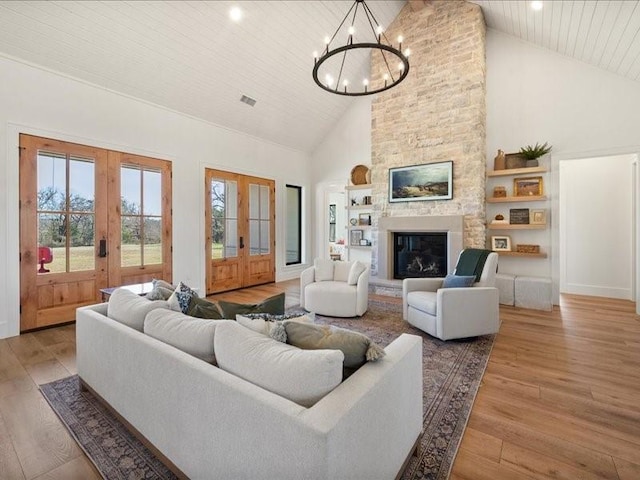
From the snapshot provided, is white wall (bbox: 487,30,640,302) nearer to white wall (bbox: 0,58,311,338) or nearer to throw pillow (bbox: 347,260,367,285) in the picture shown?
throw pillow (bbox: 347,260,367,285)

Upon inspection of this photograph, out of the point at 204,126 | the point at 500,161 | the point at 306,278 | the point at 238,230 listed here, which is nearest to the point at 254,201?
the point at 238,230

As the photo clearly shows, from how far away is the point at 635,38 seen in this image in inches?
137

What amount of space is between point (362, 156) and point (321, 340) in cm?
600

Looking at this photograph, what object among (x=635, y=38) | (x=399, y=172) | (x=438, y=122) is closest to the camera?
(x=635, y=38)

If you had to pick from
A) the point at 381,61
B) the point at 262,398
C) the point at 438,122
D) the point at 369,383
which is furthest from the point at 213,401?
the point at 381,61

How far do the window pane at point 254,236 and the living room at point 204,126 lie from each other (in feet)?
3.40

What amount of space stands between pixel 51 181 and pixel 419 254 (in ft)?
18.2

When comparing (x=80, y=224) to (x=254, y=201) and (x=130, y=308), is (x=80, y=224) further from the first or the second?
(x=254, y=201)

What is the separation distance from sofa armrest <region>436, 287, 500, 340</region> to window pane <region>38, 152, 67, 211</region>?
4626mm

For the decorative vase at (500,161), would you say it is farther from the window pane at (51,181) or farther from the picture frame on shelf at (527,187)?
the window pane at (51,181)

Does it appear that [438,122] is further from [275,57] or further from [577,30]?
[275,57]


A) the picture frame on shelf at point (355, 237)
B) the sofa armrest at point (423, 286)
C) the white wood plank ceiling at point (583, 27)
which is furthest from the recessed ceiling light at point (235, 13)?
the picture frame on shelf at point (355, 237)

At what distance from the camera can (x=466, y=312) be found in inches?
125

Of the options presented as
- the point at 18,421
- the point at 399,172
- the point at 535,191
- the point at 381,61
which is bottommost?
the point at 18,421
